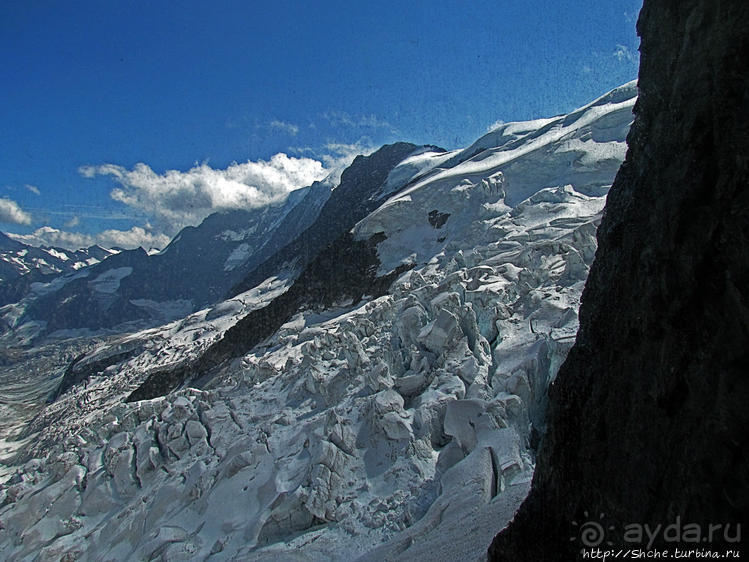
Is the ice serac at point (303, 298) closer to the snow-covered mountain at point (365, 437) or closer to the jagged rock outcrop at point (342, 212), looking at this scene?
the snow-covered mountain at point (365, 437)

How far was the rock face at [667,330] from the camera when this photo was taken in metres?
4.17

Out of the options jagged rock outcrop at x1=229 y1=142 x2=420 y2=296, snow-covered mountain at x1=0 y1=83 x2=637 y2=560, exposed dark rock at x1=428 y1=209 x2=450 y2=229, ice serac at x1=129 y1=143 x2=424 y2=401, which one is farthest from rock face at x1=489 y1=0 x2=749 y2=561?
jagged rock outcrop at x1=229 y1=142 x2=420 y2=296

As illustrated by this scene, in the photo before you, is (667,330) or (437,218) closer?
(667,330)

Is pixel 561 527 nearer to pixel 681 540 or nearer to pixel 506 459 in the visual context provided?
pixel 681 540

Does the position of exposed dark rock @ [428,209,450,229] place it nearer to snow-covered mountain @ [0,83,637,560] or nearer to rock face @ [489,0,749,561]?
snow-covered mountain @ [0,83,637,560]

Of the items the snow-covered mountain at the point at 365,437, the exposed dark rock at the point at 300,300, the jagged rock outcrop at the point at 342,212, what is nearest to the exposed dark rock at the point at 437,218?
the exposed dark rock at the point at 300,300

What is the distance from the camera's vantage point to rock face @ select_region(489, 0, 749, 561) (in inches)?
164

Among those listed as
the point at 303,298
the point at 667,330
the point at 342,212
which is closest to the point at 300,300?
the point at 303,298

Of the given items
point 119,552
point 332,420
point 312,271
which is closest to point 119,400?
point 312,271

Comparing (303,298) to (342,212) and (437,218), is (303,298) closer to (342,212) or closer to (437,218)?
(437,218)

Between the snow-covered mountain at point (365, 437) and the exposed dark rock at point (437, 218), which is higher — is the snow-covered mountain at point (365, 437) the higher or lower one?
the lower one

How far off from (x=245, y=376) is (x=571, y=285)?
1872cm

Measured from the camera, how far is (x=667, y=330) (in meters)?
5.03

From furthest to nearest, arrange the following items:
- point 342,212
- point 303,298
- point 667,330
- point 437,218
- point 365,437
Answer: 1. point 342,212
2. point 303,298
3. point 437,218
4. point 365,437
5. point 667,330
